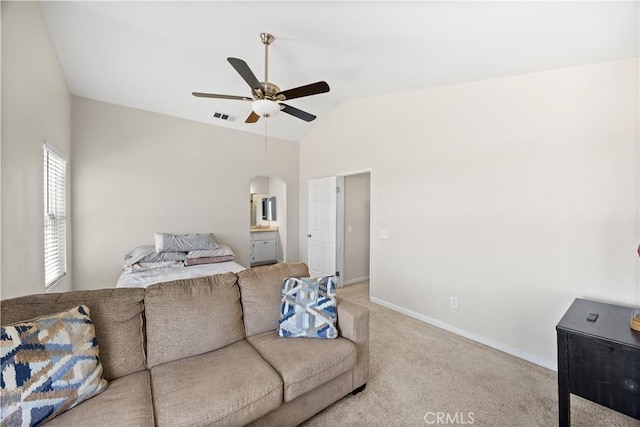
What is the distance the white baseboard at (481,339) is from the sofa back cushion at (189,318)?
7.77 feet

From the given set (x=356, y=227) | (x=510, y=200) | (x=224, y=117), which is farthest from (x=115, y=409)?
(x=356, y=227)

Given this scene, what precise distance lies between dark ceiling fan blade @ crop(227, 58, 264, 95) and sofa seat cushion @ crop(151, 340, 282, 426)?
2.00 metres

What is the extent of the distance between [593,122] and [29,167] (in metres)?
4.49

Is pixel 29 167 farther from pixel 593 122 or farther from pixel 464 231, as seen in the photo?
pixel 593 122

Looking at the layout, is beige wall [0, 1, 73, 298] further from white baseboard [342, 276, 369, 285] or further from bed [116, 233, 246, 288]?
white baseboard [342, 276, 369, 285]

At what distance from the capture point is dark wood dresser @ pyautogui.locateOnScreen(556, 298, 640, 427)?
1.36 meters

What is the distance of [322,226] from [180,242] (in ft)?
7.67

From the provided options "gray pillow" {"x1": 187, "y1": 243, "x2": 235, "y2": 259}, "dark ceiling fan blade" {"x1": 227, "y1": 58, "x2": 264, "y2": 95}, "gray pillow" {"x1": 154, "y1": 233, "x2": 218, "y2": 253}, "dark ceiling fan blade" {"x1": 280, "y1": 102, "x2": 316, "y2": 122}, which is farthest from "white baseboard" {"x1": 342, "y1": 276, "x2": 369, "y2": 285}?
"dark ceiling fan blade" {"x1": 227, "y1": 58, "x2": 264, "y2": 95}

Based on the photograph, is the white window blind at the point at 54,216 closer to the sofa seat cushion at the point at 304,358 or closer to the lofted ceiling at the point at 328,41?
the lofted ceiling at the point at 328,41

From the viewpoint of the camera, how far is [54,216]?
9.20 ft

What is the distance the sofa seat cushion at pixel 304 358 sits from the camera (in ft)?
4.91

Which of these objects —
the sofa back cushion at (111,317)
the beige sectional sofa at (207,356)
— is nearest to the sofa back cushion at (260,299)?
the beige sectional sofa at (207,356)

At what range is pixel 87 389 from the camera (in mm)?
1227

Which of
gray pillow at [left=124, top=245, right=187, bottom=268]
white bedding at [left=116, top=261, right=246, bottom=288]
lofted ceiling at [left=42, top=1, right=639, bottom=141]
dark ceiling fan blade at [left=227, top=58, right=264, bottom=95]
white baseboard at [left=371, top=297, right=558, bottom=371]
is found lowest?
white baseboard at [left=371, top=297, right=558, bottom=371]
